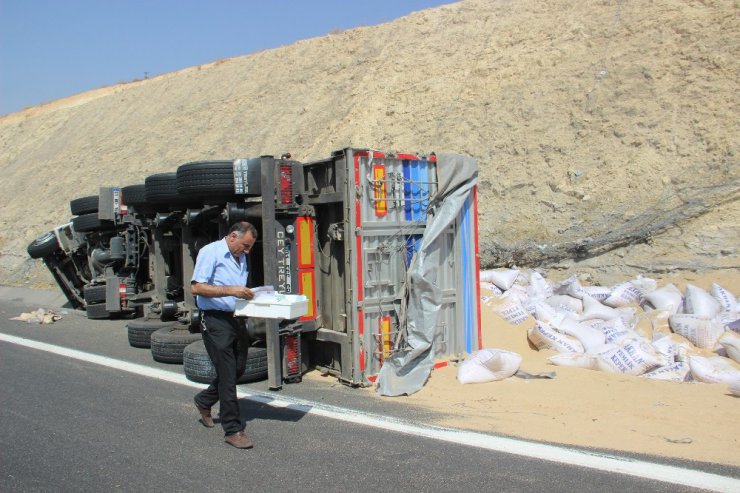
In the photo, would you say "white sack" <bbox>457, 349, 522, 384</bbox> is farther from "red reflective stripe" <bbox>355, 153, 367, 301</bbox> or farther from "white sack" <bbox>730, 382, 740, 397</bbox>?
"white sack" <bbox>730, 382, 740, 397</bbox>

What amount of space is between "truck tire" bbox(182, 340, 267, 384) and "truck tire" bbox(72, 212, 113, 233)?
564cm

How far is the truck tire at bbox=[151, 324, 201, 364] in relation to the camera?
800 centimetres

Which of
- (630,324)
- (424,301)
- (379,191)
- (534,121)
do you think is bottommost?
(630,324)

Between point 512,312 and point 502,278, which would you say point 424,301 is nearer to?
point 512,312

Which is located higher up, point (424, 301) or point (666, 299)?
point (424, 301)

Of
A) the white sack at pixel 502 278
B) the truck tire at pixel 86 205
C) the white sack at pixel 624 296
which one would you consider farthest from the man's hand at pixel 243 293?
the truck tire at pixel 86 205

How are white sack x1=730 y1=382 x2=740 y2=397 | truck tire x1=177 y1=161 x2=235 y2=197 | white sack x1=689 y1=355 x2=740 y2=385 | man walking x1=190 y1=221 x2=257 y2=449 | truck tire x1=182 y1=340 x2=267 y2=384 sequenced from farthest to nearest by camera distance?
truck tire x1=177 y1=161 x2=235 y2=197, truck tire x1=182 y1=340 x2=267 y2=384, white sack x1=689 y1=355 x2=740 y2=385, white sack x1=730 y1=382 x2=740 y2=397, man walking x1=190 y1=221 x2=257 y2=449

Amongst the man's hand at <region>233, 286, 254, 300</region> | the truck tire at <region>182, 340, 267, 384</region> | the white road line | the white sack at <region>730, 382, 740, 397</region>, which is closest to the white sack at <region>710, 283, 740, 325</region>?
the white sack at <region>730, 382, 740, 397</region>

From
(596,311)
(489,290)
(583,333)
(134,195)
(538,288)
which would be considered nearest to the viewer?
(583,333)

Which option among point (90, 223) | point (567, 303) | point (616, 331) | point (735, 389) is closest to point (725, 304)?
point (616, 331)

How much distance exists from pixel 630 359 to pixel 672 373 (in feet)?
1.42

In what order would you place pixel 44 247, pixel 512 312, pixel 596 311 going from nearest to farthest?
pixel 596 311, pixel 512 312, pixel 44 247

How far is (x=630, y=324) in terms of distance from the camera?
8461mm

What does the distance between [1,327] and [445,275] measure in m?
8.65
